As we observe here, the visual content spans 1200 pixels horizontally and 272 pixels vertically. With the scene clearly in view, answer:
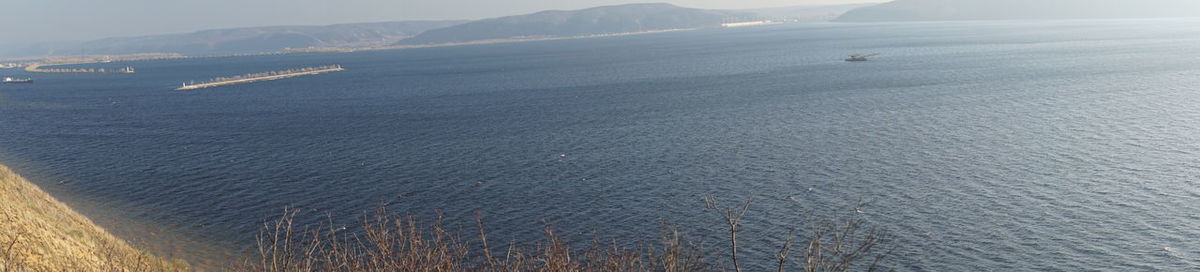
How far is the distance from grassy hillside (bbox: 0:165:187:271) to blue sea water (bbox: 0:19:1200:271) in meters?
2.80

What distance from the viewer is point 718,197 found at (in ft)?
150

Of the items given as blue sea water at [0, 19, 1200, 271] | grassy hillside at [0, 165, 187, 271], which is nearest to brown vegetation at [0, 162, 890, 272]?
grassy hillside at [0, 165, 187, 271]

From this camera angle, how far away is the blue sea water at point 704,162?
129 feet

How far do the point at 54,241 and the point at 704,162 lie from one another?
3791 cm

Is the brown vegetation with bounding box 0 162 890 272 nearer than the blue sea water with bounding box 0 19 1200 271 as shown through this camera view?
Yes

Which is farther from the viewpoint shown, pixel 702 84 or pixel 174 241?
pixel 702 84

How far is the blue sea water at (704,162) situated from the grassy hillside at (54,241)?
2.80m

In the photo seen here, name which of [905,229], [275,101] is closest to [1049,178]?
[905,229]

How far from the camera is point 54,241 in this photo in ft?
106

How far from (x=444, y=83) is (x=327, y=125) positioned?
62038mm

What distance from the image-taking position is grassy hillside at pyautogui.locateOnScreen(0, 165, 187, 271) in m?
27.1

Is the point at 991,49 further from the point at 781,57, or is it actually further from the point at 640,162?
the point at 640,162

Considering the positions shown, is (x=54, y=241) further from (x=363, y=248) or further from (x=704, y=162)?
(x=704, y=162)

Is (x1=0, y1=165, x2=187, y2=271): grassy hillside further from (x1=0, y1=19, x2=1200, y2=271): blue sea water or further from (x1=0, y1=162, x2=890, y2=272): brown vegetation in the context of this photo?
(x1=0, y1=19, x2=1200, y2=271): blue sea water
